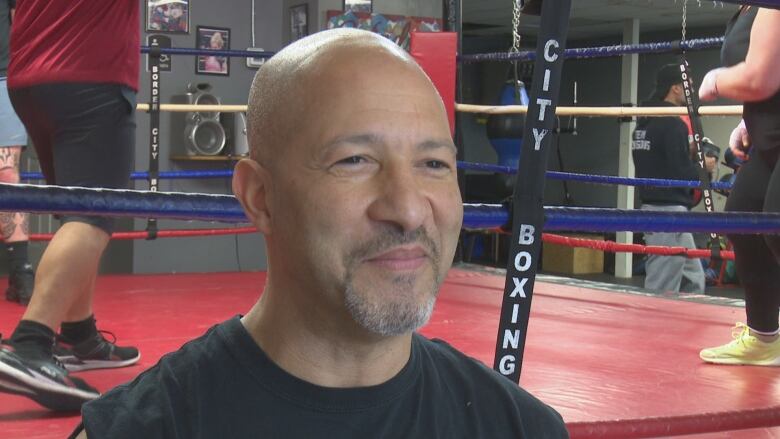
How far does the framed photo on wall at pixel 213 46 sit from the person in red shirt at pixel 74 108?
313 centimetres

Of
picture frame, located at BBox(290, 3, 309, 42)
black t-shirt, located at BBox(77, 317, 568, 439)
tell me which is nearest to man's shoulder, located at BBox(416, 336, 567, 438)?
black t-shirt, located at BBox(77, 317, 568, 439)

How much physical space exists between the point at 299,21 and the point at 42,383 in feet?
13.0

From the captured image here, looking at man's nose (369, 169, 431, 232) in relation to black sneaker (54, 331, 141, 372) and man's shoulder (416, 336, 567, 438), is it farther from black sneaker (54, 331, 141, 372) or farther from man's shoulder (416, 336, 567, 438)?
black sneaker (54, 331, 141, 372)

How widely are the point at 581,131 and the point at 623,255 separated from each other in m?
3.02

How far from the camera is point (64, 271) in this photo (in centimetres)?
178

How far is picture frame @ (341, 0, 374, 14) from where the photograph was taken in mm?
5410

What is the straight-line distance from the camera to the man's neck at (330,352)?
706 millimetres

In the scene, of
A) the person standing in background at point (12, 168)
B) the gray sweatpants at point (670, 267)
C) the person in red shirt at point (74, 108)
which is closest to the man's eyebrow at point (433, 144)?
the person in red shirt at point (74, 108)

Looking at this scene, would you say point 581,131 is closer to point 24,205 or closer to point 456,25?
point 456,25

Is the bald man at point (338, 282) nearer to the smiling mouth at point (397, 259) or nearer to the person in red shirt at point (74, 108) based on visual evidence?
the smiling mouth at point (397, 259)

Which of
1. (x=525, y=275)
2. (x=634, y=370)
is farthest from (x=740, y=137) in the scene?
(x=525, y=275)

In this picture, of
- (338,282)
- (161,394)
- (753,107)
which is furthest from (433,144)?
(753,107)

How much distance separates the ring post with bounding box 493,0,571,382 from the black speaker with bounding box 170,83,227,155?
385 cm

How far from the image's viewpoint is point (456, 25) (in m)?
4.08
